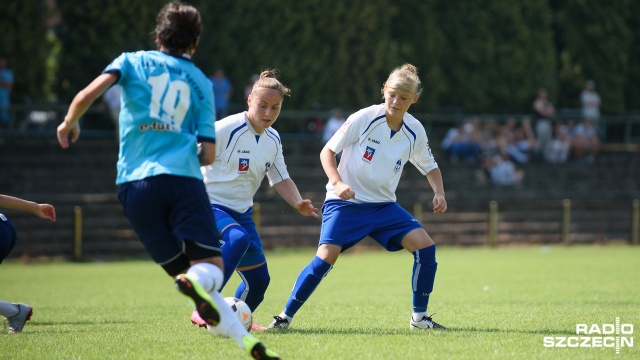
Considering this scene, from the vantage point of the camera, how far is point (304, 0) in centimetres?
2677

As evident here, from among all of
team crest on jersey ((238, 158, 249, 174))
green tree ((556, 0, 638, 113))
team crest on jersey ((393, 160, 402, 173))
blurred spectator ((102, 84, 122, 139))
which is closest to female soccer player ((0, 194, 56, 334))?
team crest on jersey ((238, 158, 249, 174))

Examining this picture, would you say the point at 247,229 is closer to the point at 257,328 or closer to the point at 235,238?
the point at 235,238

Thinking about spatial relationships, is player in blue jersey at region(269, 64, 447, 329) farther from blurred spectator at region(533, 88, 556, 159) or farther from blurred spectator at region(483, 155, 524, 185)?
blurred spectator at region(533, 88, 556, 159)

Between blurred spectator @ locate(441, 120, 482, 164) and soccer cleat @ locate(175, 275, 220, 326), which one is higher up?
blurred spectator @ locate(441, 120, 482, 164)

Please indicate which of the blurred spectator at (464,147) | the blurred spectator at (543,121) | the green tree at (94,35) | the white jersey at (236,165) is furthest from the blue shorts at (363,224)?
the blurred spectator at (543,121)

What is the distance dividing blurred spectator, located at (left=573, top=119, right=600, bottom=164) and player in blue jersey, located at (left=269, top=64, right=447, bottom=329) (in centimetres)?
2114

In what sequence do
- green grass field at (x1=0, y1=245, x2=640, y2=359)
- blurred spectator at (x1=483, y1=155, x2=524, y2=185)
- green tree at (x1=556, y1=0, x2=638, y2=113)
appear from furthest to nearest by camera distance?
green tree at (x1=556, y1=0, x2=638, y2=113)
blurred spectator at (x1=483, y1=155, x2=524, y2=185)
green grass field at (x1=0, y1=245, x2=640, y2=359)

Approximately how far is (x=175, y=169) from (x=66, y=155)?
17515 mm

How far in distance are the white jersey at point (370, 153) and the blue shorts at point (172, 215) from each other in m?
2.26

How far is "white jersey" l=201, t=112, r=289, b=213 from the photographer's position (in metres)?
7.59

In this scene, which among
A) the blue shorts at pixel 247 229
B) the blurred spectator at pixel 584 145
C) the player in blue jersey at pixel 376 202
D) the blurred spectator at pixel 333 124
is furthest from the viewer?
the blurred spectator at pixel 584 145

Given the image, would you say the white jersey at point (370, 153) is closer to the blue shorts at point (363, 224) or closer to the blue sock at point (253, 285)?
the blue shorts at point (363, 224)

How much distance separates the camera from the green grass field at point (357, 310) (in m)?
6.41

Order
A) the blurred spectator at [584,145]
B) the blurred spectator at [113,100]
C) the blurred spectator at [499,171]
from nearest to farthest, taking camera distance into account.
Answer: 1. the blurred spectator at [113,100]
2. the blurred spectator at [499,171]
3. the blurred spectator at [584,145]
